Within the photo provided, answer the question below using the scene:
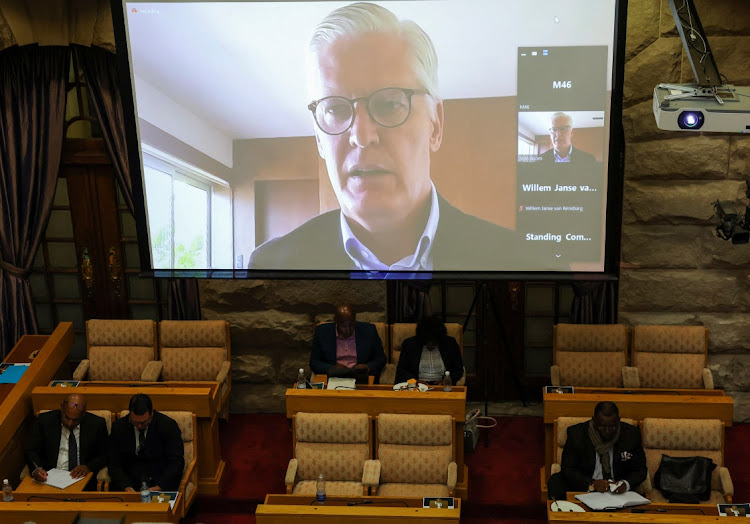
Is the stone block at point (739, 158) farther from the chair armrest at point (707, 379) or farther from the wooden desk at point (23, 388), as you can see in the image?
the wooden desk at point (23, 388)

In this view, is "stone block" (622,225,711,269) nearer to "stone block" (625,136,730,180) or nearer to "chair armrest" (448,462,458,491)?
"stone block" (625,136,730,180)

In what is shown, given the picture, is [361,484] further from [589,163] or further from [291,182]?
[589,163]

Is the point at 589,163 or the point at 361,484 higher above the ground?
the point at 589,163

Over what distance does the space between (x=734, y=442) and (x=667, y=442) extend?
5.60 feet

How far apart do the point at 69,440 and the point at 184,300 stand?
6.68 ft

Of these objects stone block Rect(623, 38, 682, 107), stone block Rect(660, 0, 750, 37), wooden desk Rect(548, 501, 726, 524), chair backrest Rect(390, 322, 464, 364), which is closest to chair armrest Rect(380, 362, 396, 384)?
chair backrest Rect(390, 322, 464, 364)

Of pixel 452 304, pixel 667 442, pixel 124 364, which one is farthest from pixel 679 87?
pixel 124 364

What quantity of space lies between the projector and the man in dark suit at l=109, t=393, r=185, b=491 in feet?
12.4

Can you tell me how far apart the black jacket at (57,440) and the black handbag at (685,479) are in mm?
3681

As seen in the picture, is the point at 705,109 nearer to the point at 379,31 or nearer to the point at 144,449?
the point at 379,31

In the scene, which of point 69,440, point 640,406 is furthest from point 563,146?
point 69,440

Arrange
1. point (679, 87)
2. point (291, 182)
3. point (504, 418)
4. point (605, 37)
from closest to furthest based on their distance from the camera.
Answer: point (679, 87)
point (605, 37)
point (291, 182)
point (504, 418)

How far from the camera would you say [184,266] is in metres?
7.02

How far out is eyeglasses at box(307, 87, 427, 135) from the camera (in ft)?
21.4
